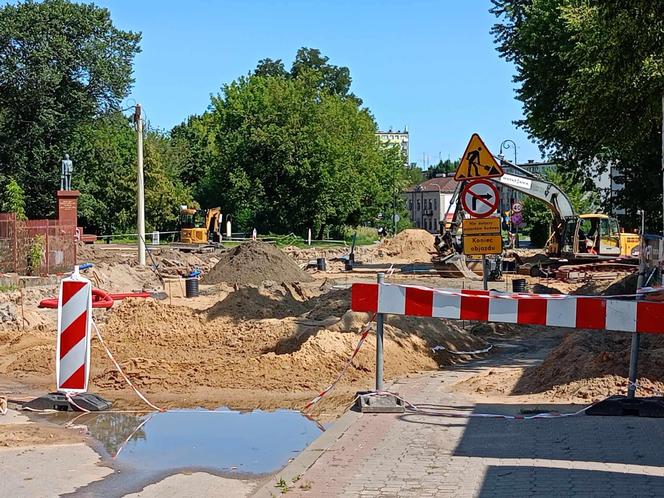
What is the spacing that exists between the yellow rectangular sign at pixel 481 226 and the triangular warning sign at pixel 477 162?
63 centimetres

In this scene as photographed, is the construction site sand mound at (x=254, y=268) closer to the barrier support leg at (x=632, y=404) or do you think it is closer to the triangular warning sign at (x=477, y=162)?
the triangular warning sign at (x=477, y=162)

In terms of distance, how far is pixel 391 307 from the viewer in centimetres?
914

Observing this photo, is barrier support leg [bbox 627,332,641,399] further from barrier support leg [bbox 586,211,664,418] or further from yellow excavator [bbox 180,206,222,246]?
yellow excavator [bbox 180,206,222,246]

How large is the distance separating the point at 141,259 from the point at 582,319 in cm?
2566

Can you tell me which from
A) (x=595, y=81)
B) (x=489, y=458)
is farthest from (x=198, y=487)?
(x=595, y=81)

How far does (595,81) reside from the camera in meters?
21.5

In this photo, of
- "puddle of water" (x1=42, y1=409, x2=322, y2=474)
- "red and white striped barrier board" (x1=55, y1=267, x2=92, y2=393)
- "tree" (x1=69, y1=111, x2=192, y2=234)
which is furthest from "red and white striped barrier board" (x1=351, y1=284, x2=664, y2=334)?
"tree" (x1=69, y1=111, x2=192, y2=234)

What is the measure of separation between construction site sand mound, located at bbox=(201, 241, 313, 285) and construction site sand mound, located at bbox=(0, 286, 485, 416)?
12574 mm

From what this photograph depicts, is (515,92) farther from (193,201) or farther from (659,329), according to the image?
(193,201)

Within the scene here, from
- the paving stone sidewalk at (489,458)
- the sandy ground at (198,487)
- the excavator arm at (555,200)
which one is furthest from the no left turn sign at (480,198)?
the excavator arm at (555,200)

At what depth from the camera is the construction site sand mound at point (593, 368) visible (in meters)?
9.68

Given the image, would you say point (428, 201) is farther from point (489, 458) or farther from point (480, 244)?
point (489, 458)

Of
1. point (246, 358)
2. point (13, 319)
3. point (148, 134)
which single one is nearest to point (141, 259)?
point (13, 319)

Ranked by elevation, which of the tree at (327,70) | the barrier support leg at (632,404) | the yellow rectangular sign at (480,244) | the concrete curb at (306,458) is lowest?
the concrete curb at (306,458)
